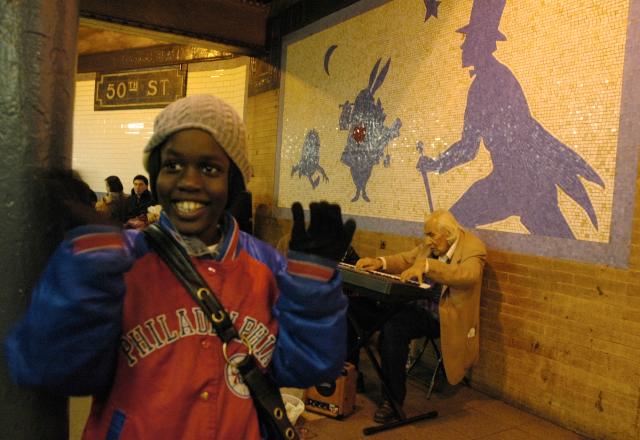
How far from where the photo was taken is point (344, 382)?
386 cm

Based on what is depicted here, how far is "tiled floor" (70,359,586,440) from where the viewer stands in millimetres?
3674

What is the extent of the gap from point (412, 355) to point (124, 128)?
9.78 metres

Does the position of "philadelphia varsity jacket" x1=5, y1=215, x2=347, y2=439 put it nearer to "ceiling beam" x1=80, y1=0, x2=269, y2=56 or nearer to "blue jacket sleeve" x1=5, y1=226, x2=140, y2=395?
"blue jacket sleeve" x1=5, y1=226, x2=140, y2=395

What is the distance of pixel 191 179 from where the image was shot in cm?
133

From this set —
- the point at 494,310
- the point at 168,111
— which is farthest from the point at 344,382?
the point at 168,111

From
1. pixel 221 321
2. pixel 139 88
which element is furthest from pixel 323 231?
pixel 139 88

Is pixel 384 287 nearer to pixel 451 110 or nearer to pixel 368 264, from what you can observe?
pixel 368 264

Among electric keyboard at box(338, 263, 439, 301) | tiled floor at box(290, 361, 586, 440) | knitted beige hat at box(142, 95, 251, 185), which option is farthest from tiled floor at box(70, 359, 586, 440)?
knitted beige hat at box(142, 95, 251, 185)

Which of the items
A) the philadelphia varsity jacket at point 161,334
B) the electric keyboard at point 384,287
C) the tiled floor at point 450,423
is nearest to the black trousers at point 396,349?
the tiled floor at point 450,423

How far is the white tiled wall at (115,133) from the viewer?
1088cm

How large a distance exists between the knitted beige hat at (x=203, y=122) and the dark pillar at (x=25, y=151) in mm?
238

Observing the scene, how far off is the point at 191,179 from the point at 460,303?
3.22 metres

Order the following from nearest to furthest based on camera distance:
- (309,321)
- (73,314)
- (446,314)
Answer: (73,314), (309,321), (446,314)

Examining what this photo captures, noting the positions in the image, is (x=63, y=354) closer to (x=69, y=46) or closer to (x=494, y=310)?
(x=69, y=46)
